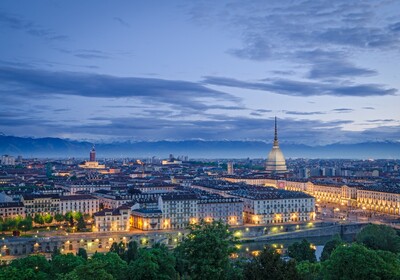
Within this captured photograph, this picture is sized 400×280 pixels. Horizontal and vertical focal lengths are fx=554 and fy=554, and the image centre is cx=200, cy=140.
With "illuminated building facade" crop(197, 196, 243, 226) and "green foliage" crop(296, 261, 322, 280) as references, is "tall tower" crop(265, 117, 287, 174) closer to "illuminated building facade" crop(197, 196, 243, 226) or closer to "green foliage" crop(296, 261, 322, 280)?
"illuminated building facade" crop(197, 196, 243, 226)

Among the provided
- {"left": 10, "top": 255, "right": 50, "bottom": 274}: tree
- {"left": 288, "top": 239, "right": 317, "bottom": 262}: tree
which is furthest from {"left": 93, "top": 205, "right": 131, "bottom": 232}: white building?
{"left": 10, "top": 255, "right": 50, "bottom": 274}: tree

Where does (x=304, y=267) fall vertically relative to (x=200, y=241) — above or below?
below

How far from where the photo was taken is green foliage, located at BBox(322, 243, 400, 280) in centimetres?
2648

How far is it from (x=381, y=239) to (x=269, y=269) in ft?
90.6

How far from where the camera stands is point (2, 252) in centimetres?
5166

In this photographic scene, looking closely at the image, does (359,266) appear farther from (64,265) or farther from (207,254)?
(64,265)

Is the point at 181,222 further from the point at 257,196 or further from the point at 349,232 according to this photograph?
the point at 349,232

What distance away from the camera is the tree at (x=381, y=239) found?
1834 inches

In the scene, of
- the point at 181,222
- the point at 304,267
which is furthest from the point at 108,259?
the point at 181,222

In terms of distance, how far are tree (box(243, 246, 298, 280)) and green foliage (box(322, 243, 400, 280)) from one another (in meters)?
4.84

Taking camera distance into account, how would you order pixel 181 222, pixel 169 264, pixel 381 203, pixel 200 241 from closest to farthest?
pixel 200 241
pixel 169 264
pixel 181 222
pixel 381 203

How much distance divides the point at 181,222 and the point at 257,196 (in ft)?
40.3

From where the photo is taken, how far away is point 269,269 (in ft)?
74.8

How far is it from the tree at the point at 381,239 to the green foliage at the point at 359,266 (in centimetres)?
1917
